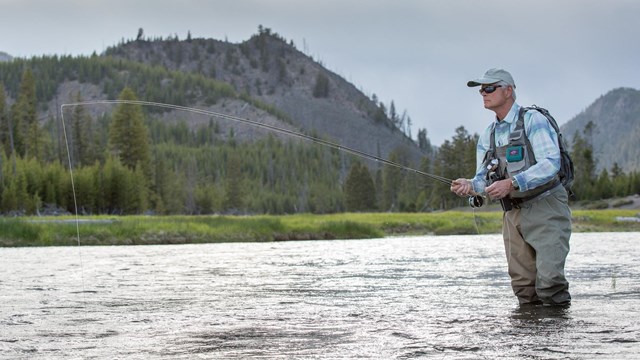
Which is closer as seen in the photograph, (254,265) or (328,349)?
(328,349)

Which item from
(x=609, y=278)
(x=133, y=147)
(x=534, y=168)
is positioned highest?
(x=133, y=147)

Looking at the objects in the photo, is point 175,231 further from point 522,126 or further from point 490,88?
point 522,126

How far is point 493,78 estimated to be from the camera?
8.27 m

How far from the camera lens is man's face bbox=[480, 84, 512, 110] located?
821 centimetres

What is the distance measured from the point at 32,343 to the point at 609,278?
27.8 ft

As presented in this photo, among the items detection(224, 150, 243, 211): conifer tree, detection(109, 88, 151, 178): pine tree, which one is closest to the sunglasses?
detection(109, 88, 151, 178): pine tree

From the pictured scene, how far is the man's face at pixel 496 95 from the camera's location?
26.9 ft

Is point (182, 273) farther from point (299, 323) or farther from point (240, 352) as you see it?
point (240, 352)

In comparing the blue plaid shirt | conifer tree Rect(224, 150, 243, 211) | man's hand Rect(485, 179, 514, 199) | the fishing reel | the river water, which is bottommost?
the river water

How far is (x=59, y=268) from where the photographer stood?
1662cm

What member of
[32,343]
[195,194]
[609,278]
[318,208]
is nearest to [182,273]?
[609,278]

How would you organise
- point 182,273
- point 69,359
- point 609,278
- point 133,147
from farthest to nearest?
1. point 133,147
2. point 182,273
3. point 609,278
4. point 69,359

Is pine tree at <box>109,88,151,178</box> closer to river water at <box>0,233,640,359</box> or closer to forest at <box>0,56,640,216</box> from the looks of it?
forest at <box>0,56,640,216</box>

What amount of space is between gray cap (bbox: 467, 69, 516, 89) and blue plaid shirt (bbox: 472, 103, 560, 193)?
0.91 feet
